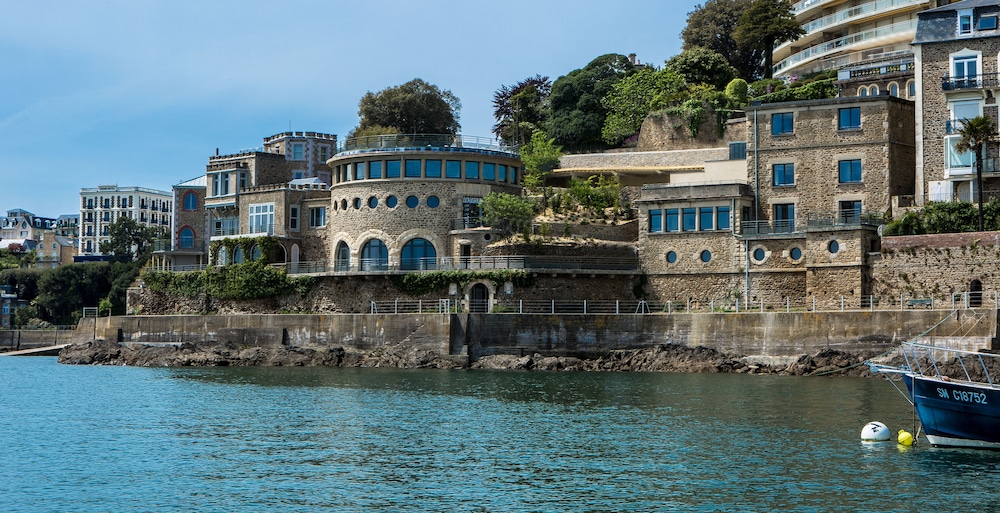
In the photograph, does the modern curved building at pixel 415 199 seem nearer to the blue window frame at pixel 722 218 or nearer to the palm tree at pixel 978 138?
the blue window frame at pixel 722 218

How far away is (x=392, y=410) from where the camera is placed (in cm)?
3900

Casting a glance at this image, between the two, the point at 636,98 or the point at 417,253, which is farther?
the point at 636,98

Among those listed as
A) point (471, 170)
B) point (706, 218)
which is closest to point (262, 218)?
point (471, 170)

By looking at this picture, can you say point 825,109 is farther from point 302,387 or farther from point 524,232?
point 302,387

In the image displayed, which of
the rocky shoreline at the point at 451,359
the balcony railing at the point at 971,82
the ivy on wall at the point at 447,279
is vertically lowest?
the rocky shoreline at the point at 451,359

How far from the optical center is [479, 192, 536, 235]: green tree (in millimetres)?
62125

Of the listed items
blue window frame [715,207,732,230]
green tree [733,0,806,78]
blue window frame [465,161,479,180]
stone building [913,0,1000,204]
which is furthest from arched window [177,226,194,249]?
stone building [913,0,1000,204]

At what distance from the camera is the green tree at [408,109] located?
89.2 metres

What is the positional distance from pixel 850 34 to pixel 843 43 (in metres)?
1.45

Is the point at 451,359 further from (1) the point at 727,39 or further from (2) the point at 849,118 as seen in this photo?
(1) the point at 727,39

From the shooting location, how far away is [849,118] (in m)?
58.0

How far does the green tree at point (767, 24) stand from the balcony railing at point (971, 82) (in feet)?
84.0

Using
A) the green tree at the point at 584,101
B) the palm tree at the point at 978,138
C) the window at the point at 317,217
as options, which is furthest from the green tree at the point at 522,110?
the palm tree at the point at 978,138

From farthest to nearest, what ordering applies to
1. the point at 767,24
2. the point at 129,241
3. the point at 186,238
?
the point at 129,241 → the point at 767,24 → the point at 186,238
